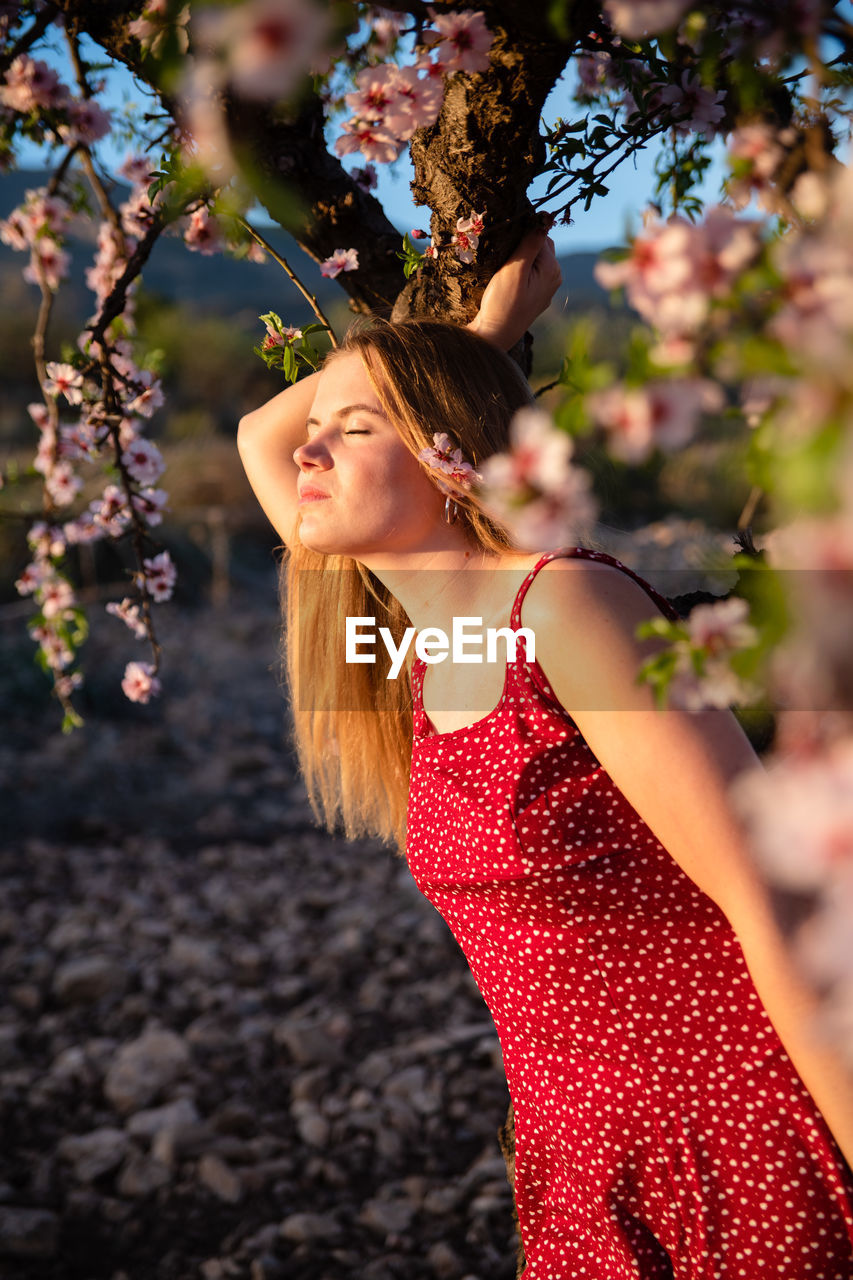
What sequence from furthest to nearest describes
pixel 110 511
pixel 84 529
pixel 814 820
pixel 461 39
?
pixel 84 529
pixel 110 511
pixel 461 39
pixel 814 820

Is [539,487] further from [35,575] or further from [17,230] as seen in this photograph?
[17,230]

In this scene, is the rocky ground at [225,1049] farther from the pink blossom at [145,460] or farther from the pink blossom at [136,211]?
the pink blossom at [136,211]

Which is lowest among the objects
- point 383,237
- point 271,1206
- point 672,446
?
point 271,1206

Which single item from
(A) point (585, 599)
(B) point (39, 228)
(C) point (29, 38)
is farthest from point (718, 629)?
(B) point (39, 228)

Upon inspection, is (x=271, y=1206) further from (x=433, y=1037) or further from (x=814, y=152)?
(x=814, y=152)

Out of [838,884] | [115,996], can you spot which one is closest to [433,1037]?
[115,996]

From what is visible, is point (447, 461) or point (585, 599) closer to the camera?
point (585, 599)

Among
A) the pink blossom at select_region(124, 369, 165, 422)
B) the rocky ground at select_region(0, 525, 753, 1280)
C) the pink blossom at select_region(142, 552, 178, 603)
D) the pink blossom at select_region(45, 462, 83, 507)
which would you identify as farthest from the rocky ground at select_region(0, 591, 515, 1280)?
the pink blossom at select_region(124, 369, 165, 422)

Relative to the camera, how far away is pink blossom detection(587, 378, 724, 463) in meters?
0.46

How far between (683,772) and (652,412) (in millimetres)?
814

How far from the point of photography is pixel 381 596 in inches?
78.8

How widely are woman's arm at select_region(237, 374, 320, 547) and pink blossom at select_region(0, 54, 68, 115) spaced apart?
909mm

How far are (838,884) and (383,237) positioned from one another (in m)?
1.78

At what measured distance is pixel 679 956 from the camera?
4.46 ft
